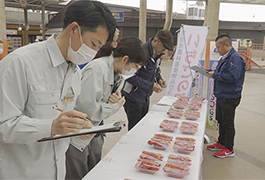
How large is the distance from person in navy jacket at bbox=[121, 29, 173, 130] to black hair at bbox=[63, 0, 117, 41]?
1.48 meters

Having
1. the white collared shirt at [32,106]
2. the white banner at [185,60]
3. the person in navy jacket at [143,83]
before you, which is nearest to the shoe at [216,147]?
the white banner at [185,60]

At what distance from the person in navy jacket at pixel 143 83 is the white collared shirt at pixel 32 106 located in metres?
1.43

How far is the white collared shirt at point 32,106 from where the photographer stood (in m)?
0.85

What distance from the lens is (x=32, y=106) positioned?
36.9 inches

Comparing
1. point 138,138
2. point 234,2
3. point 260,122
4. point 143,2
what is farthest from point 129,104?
point 234,2

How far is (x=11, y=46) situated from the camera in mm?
19125

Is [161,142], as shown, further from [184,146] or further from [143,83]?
[143,83]

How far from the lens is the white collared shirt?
85cm

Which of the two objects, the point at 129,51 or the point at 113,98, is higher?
the point at 129,51

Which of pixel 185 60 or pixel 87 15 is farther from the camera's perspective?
pixel 185 60

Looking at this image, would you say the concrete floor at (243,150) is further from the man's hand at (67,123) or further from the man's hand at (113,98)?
the man's hand at (67,123)

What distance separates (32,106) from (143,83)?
169 centimetres

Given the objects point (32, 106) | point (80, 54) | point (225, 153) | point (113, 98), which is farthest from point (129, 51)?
point (225, 153)

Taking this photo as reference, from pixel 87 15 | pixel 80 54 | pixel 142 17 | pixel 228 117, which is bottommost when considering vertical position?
pixel 228 117
